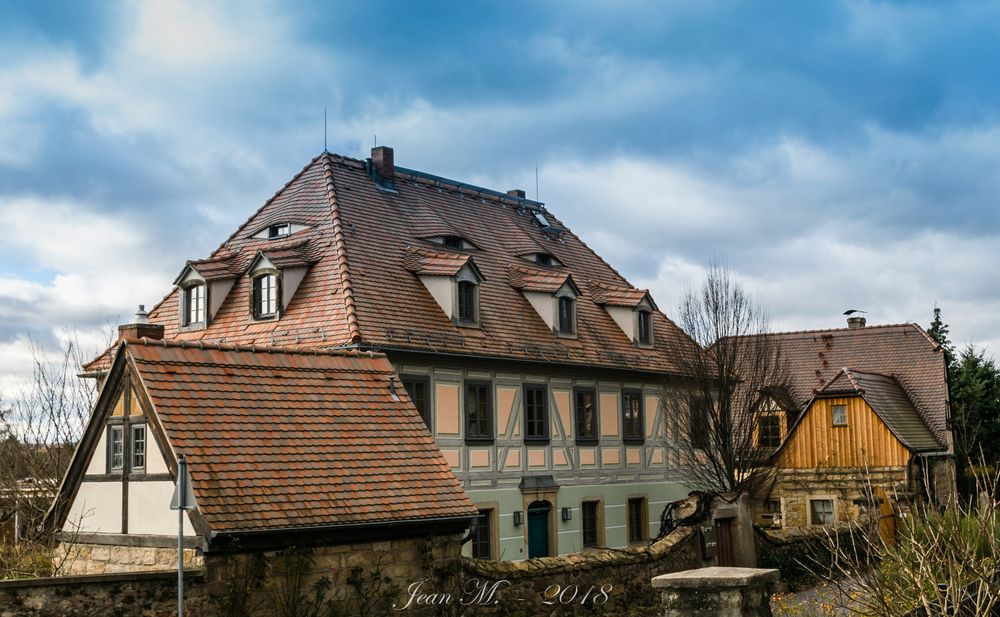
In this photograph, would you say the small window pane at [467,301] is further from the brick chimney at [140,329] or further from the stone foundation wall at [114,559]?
the stone foundation wall at [114,559]

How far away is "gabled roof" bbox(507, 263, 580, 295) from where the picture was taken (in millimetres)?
27781

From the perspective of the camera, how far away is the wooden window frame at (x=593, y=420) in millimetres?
27547

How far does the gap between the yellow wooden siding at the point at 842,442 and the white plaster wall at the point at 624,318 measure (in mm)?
7687

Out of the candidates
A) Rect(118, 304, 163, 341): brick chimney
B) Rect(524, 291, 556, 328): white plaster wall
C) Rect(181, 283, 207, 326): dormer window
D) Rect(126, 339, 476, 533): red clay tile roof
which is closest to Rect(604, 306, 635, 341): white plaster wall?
Rect(524, 291, 556, 328): white plaster wall

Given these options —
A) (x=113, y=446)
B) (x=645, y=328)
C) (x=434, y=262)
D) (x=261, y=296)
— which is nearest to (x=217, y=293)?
(x=261, y=296)

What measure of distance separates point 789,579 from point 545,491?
5792 millimetres

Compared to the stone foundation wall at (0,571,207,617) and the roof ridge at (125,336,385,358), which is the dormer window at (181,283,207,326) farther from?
the stone foundation wall at (0,571,207,617)

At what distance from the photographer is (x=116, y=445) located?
16.3 metres

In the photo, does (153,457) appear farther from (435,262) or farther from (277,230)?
(277,230)

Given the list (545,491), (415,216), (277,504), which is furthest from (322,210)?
(277,504)

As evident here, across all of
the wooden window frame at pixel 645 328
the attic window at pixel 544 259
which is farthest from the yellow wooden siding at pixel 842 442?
the attic window at pixel 544 259

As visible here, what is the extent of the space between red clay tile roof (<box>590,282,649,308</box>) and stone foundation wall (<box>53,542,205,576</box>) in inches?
662

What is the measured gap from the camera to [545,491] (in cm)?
2631

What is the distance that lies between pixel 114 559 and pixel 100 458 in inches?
60.7
